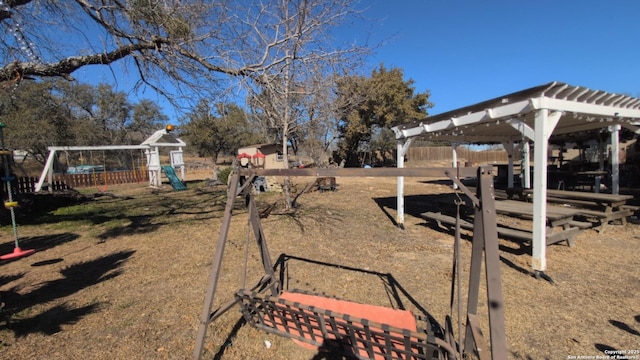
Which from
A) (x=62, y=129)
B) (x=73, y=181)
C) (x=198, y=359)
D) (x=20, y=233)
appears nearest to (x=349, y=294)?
(x=198, y=359)

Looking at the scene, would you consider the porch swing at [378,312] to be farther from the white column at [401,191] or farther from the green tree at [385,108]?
the green tree at [385,108]

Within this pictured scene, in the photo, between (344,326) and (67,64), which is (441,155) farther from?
(344,326)

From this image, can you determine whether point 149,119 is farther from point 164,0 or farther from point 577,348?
point 577,348

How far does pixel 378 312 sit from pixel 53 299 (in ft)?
13.6

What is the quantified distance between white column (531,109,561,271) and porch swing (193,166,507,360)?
2.55 m

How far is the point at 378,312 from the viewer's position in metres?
3.28

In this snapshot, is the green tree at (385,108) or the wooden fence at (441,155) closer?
the green tree at (385,108)

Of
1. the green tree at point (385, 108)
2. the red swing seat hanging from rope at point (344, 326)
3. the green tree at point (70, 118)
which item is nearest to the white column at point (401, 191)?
the red swing seat hanging from rope at point (344, 326)

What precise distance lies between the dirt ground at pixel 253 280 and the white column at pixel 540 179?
14.8 inches

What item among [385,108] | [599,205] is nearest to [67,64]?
[599,205]

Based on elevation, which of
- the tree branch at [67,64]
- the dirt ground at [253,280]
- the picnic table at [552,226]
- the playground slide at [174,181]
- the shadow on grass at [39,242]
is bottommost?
the dirt ground at [253,280]

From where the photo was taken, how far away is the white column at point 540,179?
4320 mm

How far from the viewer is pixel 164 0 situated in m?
4.77

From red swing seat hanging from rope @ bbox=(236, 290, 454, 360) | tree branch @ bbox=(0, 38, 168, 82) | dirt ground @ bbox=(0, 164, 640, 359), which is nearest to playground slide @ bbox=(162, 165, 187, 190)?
dirt ground @ bbox=(0, 164, 640, 359)
